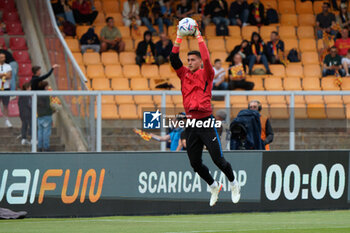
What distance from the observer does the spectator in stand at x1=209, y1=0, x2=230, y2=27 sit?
2556 cm

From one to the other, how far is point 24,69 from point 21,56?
71cm

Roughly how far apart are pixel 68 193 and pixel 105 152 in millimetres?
1033

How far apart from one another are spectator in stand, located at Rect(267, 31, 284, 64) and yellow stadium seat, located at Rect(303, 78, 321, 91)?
58.8 inches

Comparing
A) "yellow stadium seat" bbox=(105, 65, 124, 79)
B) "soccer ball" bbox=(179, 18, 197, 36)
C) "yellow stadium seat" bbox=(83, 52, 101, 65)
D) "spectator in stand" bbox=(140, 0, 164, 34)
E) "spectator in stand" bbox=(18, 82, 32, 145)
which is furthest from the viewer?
"spectator in stand" bbox=(140, 0, 164, 34)

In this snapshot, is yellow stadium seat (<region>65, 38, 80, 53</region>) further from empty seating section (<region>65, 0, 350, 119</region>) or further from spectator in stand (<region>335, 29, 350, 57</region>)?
spectator in stand (<region>335, 29, 350, 57</region>)

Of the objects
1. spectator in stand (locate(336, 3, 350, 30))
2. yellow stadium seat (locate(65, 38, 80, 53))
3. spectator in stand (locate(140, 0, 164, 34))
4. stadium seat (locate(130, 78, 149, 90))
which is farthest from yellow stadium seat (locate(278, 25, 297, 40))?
yellow stadium seat (locate(65, 38, 80, 53))

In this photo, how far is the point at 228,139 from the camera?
16656 millimetres

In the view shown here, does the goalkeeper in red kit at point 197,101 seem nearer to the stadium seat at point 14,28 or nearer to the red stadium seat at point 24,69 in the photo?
the red stadium seat at point 24,69

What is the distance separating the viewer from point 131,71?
2298 cm

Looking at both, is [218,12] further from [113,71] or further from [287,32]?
[113,71]

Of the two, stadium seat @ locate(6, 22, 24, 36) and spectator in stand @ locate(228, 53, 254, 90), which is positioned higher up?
stadium seat @ locate(6, 22, 24, 36)

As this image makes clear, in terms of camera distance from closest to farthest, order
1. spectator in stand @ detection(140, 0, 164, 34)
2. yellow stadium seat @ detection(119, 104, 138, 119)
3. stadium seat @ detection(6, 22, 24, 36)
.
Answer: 1. yellow stadium seat @ detection(119, 104, 138, 119)
2. stadium seat @ detection(6, 22, 24, 36)
3. spectator in stand @ detection(140, 0, 164, 34)

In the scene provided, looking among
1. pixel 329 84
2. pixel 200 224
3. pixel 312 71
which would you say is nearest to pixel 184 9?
pixel 312 71

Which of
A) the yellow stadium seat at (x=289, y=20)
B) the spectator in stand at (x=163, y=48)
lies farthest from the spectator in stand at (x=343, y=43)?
the spectator in stand at (x=163, y=48)
